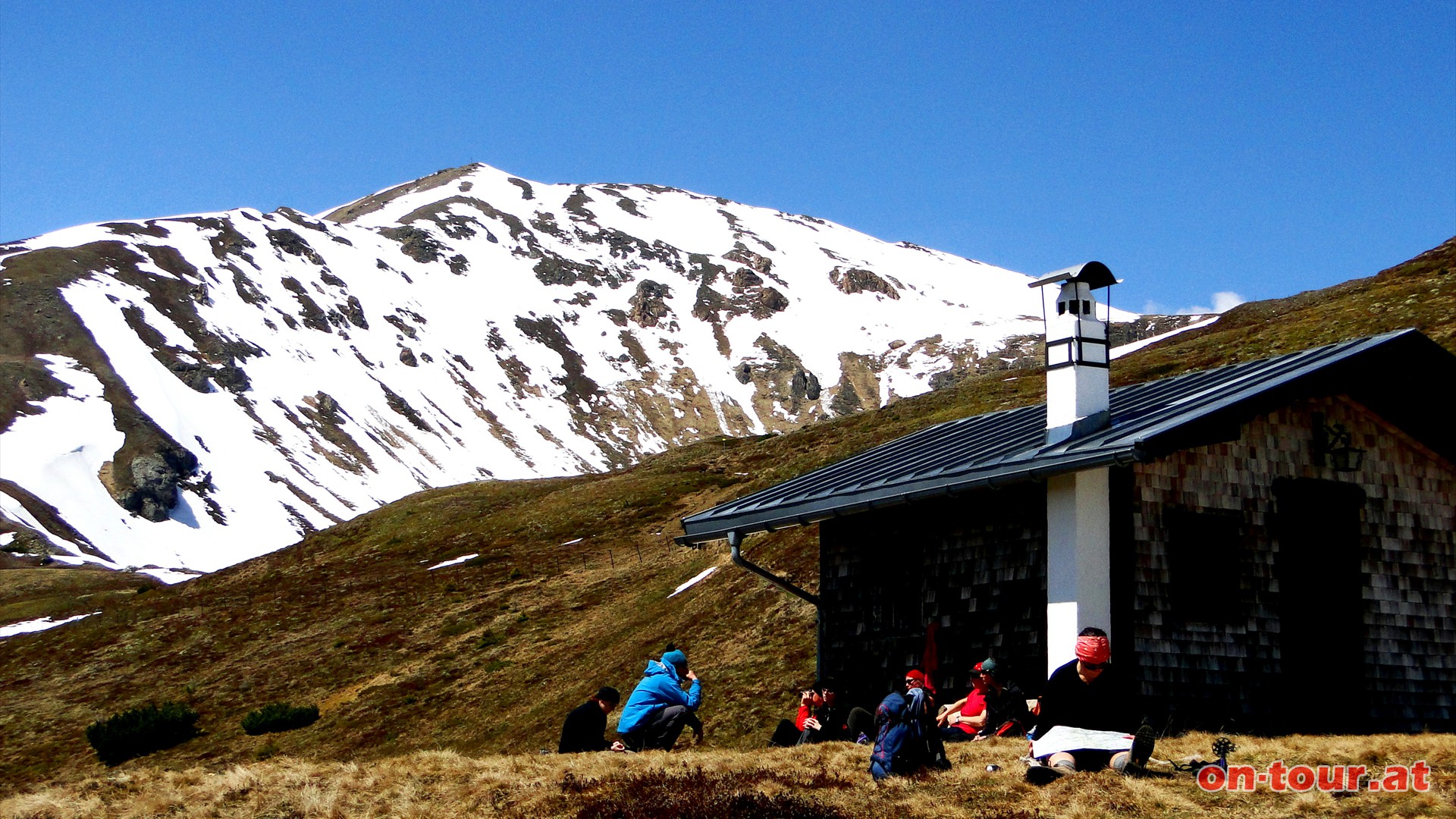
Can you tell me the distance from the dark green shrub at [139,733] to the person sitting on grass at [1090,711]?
108ft

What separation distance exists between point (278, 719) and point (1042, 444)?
2888cm

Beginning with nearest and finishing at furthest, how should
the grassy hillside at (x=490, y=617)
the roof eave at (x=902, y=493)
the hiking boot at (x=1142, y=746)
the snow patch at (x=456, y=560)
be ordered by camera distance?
the hiking boot at (x=1142, y=746) < the roof eave at (x=902, y=493) < the grassy hillside at (x=490, y=617) < the snow patch at (x=456, y=560)

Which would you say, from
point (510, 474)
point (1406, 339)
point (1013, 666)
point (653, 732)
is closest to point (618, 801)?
point (653, 732)

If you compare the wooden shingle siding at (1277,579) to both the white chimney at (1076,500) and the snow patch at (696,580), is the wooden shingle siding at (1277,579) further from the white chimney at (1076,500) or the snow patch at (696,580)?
the snow patch at (696,580)

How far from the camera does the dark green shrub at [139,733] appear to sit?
3816 cm

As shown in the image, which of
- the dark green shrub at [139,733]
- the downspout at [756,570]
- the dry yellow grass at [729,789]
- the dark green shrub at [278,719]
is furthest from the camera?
the dark green shrub at [278,719]

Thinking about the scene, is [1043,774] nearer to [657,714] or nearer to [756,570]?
[657,714]

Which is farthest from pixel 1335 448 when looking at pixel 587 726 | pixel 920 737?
pixel 587 726

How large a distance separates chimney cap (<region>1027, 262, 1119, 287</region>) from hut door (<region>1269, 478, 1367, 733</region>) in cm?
355

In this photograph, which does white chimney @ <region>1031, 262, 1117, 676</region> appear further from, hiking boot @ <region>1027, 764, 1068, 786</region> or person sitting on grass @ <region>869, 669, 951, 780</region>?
hiking boot @ <region>1027, 764, 1068, 786</region>

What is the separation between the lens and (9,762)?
39.3 meters
